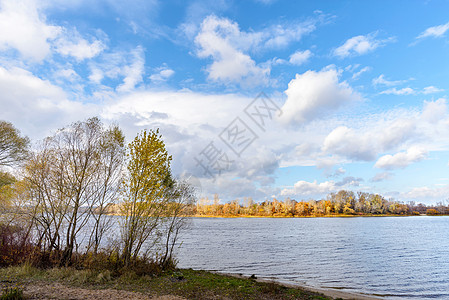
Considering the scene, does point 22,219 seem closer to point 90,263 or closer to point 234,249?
point 90,263

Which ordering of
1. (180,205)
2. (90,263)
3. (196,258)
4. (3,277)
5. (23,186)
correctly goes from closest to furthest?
(3,277), (90,263), (23,186), (180,205), (196,258)

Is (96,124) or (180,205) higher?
(96,124)

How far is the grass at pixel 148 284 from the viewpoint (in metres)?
13.2

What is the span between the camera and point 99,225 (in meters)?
17.6

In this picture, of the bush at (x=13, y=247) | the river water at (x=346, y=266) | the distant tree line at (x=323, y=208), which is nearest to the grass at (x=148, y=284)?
the bush at (x=13, y=247)

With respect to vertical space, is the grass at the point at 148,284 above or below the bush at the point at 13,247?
A: below

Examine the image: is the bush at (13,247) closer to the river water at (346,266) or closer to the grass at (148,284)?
the grass at (148,284)

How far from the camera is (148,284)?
570 inches

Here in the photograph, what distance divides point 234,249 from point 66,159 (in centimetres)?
2793

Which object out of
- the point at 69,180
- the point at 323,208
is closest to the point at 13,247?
the point at 69,180

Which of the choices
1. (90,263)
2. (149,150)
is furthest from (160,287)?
(149,150)

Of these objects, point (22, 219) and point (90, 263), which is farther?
point (22, 219)

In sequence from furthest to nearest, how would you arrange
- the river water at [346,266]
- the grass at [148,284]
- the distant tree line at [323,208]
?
the distant tree line at [323,208]
the river water at [346,266]
the grass at [148,284]

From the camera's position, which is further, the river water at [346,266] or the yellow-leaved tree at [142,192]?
the river water at [346,266]
